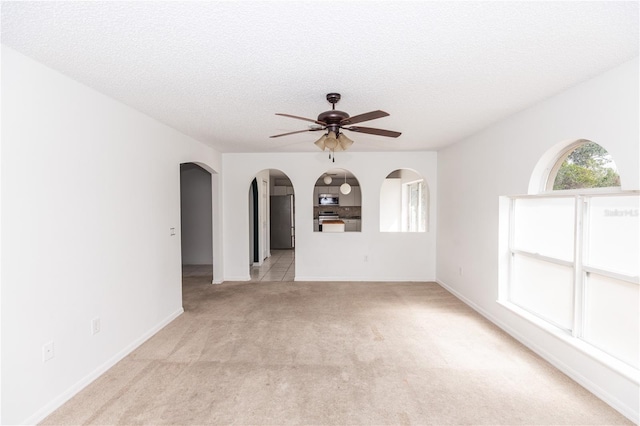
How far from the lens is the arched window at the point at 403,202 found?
7762 millimetres

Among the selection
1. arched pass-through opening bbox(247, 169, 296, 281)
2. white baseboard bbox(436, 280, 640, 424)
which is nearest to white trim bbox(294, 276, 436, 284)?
arched pass-through opening bbox(247, 169, 296, 281)

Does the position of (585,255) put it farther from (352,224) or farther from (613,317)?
(352,224)

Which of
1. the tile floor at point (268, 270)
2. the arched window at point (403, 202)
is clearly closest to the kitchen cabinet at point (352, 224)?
the arched window at point (403, 202)

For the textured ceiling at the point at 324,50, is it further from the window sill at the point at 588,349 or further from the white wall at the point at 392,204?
the white wall at the point at 392,204

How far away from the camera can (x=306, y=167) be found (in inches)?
223

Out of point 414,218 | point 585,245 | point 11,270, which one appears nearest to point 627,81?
point 585,245

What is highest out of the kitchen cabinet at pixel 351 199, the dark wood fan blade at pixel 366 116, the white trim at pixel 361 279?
the dark wood fan blade at pixel 366 116

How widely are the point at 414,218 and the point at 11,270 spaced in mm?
7424

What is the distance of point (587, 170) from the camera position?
2607mm

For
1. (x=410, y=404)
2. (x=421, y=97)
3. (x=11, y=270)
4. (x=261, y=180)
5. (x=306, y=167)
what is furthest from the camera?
(x=261, y=180)

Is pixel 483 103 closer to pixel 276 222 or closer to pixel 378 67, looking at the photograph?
pixel 378 67

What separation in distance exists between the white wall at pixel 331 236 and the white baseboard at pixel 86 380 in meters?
2.54

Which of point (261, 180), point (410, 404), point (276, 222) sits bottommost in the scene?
point (410, 404)

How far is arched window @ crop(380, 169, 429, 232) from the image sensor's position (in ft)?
25.5
